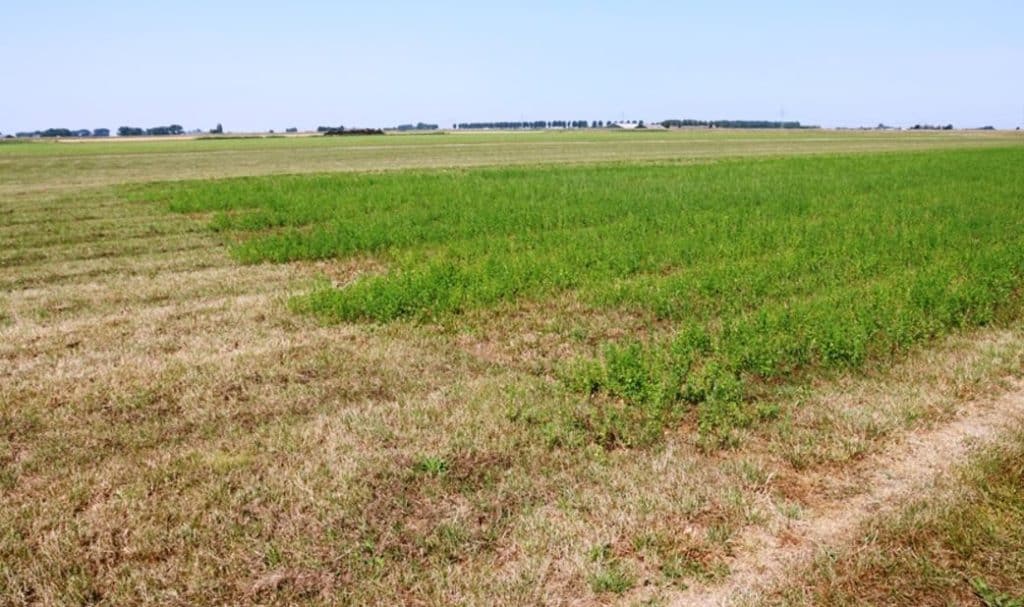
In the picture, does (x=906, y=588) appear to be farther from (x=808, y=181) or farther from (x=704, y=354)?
(x=808, y=181)

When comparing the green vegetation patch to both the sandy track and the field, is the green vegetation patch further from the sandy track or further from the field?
the sandy track

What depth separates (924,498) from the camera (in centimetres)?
457

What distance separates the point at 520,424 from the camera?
5.70 metres

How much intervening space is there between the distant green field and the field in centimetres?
6

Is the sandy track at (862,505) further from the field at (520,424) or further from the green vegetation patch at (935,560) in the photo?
the green vegetation patch at (935,560)

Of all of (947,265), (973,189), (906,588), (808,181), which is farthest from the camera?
(808,181)

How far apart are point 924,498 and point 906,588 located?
110 centimetres

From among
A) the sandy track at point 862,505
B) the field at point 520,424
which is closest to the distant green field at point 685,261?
the field at point 520,424

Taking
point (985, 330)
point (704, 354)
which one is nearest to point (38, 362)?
point (704, 354)

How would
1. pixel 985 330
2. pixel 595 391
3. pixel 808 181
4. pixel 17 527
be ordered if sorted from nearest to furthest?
pixel 17 527
pixel 595 391
pixel 985 330
pixel 808 181

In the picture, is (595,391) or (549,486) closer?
(549,486)

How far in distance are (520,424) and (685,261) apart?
6.97 m

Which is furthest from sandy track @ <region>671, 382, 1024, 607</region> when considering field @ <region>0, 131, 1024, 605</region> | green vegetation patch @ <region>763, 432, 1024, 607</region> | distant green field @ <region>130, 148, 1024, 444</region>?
distant green field @ <region>130, 148, 1024, 444</region>

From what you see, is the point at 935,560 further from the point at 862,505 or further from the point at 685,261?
the point at 685,261
